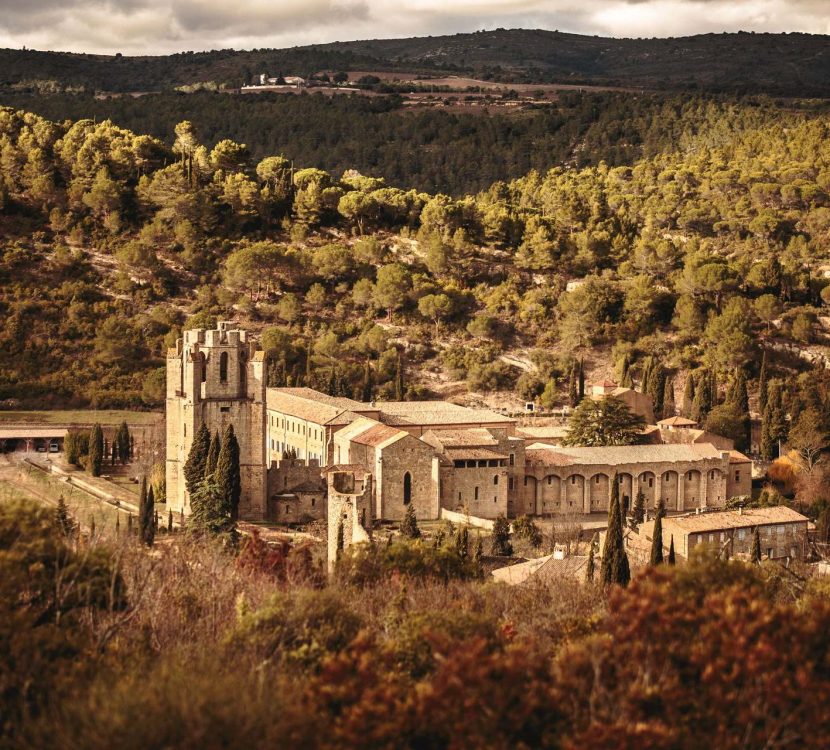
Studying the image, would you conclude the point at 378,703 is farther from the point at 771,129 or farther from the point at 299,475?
the point at 771,129

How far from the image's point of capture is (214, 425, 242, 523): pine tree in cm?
3447

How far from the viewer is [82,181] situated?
219 feet

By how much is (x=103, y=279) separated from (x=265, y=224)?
1000cm

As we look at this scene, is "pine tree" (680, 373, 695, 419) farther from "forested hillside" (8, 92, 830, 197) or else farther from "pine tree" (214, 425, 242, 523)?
"forested hillside" (8, 92, 830, 197)

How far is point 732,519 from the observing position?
35406 mm

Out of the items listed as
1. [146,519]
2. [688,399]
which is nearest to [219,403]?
[146,519]

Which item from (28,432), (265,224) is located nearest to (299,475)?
(28,432)

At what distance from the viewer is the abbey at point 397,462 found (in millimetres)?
36125

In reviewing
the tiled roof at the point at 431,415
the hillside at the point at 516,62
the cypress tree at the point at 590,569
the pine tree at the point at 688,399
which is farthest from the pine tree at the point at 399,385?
the hillside at the point at 516,62

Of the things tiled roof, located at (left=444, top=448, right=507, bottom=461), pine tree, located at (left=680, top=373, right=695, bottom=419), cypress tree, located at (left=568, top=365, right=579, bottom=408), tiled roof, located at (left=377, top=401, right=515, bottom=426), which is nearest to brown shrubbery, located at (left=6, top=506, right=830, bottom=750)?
tiled roof, located at (left=444, top=448, right=507, bottom=461)

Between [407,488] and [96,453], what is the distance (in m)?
11.0

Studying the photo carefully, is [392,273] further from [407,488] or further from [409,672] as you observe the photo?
[409,672]

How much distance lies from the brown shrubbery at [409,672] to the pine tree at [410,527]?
1341 cm

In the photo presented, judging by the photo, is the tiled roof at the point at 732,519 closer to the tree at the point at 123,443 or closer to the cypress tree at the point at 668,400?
the cypress tree at the point at 668,400
